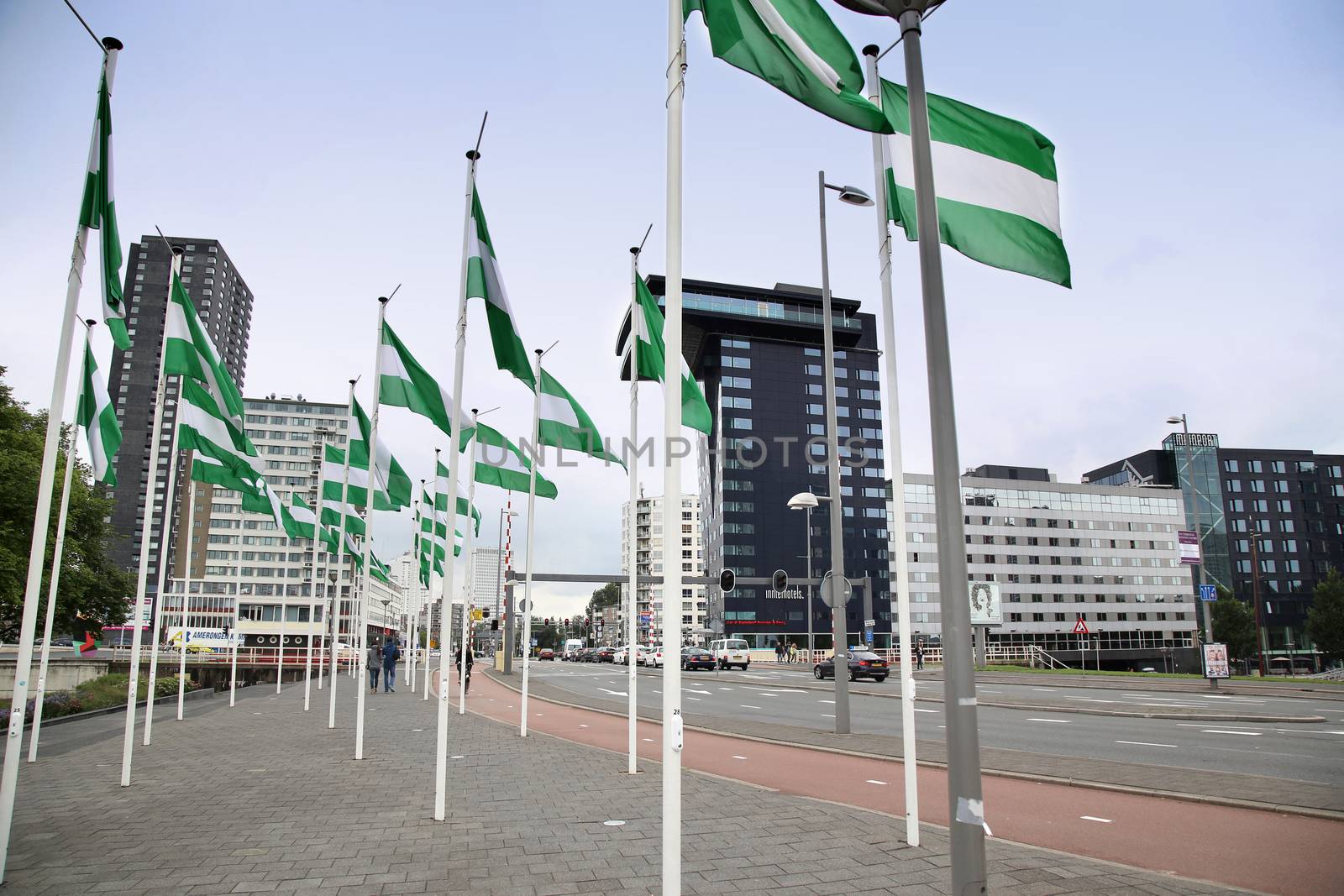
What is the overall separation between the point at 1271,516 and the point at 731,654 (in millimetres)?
87386

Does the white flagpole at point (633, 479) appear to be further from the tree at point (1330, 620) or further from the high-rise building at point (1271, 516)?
the high-rise building at point (1271, 516)

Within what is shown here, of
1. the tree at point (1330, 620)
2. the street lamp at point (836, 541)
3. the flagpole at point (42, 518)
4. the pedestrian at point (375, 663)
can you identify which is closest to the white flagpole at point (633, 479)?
the street lamp at point (836, 541)

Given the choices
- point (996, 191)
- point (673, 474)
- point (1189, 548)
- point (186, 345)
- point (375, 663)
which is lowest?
point (375, 663)

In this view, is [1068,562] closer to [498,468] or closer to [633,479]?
[498,468]

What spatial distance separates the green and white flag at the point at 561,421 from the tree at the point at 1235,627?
7881 centimetres

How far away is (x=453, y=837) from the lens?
7.98 meters

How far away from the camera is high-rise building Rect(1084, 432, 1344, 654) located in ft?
346

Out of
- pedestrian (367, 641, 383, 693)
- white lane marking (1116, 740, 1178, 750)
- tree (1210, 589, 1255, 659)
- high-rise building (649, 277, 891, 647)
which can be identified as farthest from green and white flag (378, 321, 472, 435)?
high-rise building (649, 277, 891, 647)

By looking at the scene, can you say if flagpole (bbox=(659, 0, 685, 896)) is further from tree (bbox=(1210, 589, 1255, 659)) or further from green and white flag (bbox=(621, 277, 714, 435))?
tree (bbox=(1210, 589, 1255, 659))

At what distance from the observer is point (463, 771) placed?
39.8ft

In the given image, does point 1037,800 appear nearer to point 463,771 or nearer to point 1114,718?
point 463,771

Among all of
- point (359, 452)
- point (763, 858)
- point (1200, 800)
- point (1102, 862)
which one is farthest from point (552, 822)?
point (359, 452)

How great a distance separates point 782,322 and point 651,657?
5806 cm

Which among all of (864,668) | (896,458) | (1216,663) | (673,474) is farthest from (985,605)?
(673,474)
